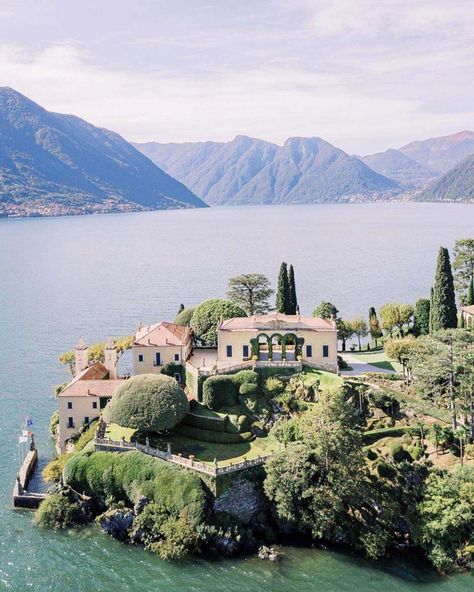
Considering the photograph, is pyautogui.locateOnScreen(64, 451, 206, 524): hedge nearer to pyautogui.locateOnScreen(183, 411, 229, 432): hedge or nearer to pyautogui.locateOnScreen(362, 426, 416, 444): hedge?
pyautogui.locateOnScreen(183, 411, 229, 432): hedge

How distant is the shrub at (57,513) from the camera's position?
1805 inches

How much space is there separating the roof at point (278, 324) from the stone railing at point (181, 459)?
14738mm

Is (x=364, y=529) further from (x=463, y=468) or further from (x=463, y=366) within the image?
(x=463, y=366)

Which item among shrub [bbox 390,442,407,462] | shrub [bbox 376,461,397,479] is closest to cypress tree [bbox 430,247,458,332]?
shrub [bbox 390,442,407,462]

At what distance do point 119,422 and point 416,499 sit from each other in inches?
949

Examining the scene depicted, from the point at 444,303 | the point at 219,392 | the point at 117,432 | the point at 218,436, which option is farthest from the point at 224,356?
the point at 444,303

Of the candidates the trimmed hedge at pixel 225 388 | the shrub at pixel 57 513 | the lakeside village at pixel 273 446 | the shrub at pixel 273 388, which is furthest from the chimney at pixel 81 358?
the shrub at pixel 273 388

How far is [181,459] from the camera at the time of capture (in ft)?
155

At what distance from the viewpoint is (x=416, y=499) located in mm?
43656

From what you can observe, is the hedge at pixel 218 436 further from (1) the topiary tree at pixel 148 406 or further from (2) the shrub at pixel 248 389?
(2) the shrub at pixel 248 389

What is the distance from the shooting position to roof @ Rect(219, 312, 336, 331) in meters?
58.4

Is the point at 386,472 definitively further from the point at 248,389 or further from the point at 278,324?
the point at 278,324

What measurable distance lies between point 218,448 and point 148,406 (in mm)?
6801

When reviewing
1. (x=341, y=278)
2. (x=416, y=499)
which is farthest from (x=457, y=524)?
(x=341, y=278)
